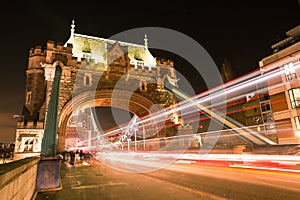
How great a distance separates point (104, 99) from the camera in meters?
22.3

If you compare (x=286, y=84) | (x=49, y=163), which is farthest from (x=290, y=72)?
(x=49, y=163)

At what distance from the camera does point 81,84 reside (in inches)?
792

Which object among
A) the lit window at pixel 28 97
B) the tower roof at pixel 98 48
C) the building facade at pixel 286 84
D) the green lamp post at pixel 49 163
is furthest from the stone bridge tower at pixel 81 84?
the building facade at pixel 286 84

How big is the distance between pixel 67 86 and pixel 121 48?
27.5ft

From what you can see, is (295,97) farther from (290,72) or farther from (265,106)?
(265,106)

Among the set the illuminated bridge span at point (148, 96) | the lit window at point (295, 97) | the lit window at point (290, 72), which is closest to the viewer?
the illuminated bridge span at point (148, 96)

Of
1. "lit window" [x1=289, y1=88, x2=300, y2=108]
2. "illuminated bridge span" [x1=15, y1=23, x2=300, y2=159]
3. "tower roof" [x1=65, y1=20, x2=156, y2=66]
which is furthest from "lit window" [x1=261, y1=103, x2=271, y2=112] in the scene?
"tower roof" [x1=65, y1=20, x2=156, y2=66]

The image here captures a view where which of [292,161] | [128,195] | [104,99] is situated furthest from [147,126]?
[128,195]

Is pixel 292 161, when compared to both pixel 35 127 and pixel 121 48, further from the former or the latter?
pixel 121 48

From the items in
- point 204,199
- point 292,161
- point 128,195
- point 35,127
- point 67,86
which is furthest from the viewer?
point 67,86

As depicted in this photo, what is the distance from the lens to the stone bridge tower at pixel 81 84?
17.9m

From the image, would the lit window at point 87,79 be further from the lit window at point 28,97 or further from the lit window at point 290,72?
the lit window at point 290,72

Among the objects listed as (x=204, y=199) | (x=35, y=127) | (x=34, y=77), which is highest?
(x=34, y=77)

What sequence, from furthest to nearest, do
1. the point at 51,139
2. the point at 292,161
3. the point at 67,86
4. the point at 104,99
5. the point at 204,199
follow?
the point at 104,99, the point at 67,86, the point at 292,161, the point at 51,139, the point at 204,199
